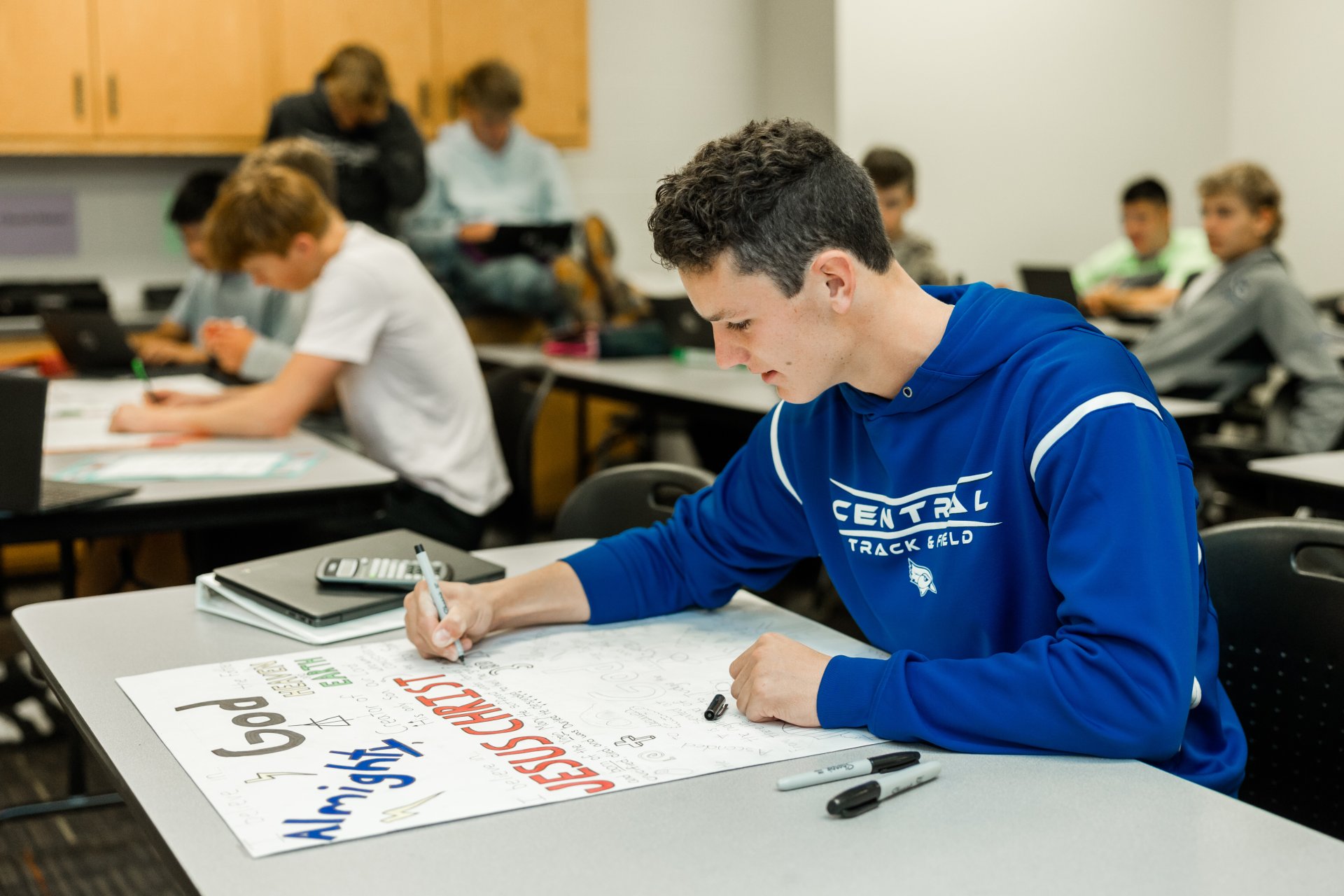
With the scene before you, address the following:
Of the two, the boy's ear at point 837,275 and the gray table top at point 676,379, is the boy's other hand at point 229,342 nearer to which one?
the gray table top at point 676,379

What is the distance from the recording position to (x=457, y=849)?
891mm

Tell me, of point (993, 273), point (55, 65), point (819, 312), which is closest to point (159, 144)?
point (55, 65)

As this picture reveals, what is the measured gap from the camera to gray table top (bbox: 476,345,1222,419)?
127 inches

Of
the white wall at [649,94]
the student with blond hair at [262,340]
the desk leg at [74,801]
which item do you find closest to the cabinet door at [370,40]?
the white wall at [649,94]

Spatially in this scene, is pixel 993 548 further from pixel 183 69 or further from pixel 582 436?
pixel 183 69

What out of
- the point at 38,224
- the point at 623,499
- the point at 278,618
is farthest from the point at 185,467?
the point at 38,224

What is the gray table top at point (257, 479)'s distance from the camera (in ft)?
6.84

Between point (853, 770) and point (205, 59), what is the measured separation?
4.90 meters

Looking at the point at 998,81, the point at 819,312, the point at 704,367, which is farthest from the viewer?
the point at 998,81

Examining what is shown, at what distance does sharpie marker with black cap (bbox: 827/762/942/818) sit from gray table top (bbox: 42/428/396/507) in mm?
1416

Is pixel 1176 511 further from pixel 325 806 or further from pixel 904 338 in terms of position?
pixel 325 806

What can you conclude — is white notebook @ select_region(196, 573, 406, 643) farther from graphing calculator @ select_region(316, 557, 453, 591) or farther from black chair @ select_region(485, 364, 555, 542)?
black chair @ select_region(485, 364, 555, 542)

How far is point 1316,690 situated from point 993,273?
573cm

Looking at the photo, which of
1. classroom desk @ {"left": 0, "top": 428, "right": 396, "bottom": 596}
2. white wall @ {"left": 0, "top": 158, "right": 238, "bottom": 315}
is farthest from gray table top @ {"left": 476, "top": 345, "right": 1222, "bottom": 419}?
white wall @ {"left": 0, "top": 158, "right": 238, "bottom": 315}
